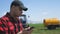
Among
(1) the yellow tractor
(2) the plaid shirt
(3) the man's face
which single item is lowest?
(1) the yellow tractor

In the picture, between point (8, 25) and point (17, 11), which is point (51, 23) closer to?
point (17, 11)

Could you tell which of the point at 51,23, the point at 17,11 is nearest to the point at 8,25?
the point at 17,11

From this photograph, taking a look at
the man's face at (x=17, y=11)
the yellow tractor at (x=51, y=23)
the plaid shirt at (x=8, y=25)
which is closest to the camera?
the plaid shirt at (x=8, y=25)

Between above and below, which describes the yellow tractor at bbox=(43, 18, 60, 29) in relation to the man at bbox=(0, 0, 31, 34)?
below

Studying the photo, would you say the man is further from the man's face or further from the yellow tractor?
the yellow tractor

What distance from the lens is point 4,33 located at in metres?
3.63

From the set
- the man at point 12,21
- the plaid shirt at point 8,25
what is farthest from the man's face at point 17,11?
the plaid shirt at point 8,25

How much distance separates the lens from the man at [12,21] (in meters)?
3.69

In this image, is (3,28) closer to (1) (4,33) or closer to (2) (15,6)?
(1) (4,33)

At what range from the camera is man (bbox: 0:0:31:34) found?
3693 mm

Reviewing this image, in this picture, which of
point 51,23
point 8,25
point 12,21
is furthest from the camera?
point 51,23

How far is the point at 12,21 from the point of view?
3834 mm

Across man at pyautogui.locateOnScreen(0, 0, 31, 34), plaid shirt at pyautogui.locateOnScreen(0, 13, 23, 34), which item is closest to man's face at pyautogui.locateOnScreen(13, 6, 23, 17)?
man at pyautogui.locateOnScreen(0, 0, 31, 34)

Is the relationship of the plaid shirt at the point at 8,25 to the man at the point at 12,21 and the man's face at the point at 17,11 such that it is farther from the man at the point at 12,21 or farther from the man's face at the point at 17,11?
the man's face at the point at 17,11
